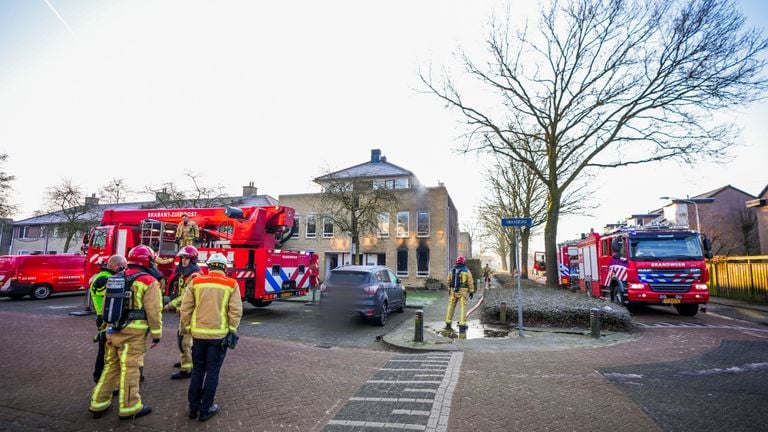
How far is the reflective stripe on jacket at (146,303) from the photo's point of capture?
13.8 feet

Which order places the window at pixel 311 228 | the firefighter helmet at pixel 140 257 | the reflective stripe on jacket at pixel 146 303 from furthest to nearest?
the window at pixel 311 228, the firefighter helmet at pixel 140 257, the reflective stripe on jacket at pixel 146 303

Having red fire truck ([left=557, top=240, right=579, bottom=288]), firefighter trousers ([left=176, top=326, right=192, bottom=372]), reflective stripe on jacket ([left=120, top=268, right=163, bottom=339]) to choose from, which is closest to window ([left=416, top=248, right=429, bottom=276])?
red fire truck ([left=557, top=240, right=579, bottom=288])

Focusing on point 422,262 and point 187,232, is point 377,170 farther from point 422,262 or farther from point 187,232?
point 187,232

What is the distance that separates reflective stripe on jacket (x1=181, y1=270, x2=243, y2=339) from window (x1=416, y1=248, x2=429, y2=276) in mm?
23796

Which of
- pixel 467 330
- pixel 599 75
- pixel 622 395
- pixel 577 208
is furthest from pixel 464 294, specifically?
pixel 577 208

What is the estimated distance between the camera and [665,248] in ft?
38.4

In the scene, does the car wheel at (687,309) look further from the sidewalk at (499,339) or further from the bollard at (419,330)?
the bollard at (419,330)

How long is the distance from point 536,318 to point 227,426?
26.9 ft

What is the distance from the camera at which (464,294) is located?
970cm

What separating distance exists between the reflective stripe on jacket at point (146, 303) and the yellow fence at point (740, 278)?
74.5 feet

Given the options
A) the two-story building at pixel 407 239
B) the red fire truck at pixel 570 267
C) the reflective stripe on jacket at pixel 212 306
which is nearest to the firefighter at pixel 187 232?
the reflective stripe on jacket at pixel 212 306

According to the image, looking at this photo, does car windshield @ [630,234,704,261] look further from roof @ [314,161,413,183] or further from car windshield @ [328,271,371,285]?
roof @ [314,161,413,183]

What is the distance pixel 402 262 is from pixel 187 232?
717 inches

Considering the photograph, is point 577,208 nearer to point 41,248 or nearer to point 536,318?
point 536,318
